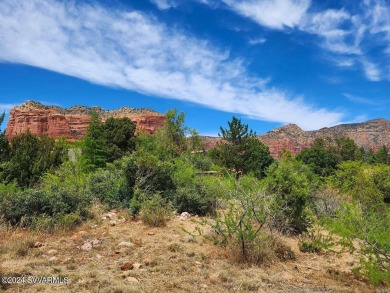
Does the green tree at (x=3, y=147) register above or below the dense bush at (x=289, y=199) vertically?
above

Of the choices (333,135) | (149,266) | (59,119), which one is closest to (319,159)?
(149,266)

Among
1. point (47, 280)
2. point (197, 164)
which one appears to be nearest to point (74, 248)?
point (47, 280)

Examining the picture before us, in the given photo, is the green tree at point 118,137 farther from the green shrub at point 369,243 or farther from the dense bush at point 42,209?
the green shrub at point 369,243

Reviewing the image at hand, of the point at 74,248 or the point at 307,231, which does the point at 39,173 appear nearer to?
the point at 74,248

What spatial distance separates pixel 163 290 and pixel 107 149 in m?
25.1

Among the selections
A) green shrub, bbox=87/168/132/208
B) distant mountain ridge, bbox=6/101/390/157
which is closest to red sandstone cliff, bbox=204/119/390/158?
distant mountain ridge, bbox=6/101/390/157

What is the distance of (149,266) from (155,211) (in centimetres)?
360

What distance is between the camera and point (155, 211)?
9.54 metres

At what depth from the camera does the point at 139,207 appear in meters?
10.2

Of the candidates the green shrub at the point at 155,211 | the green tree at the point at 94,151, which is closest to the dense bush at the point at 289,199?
the green shrub at the point at 155,211

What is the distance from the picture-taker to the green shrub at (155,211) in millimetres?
9219

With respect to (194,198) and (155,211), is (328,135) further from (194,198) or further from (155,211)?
(155,211)

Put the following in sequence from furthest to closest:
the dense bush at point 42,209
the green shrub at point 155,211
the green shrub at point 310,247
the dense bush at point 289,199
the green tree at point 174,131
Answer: the green tree at point 174,131
the green shrub at point 155,211
the dense bush at point 289,199
the dense bush at point 42,209
the green shrub at point 310,247

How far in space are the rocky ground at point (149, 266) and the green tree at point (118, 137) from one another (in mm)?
21930
